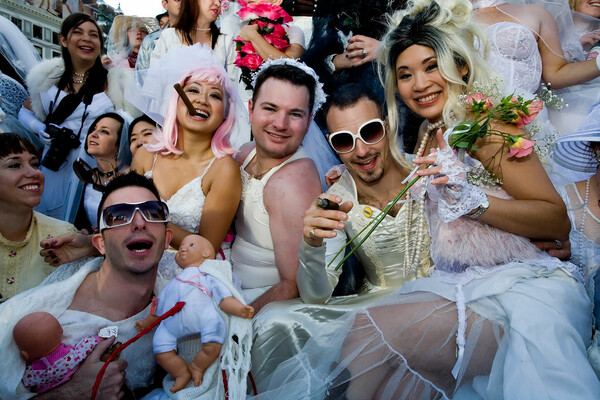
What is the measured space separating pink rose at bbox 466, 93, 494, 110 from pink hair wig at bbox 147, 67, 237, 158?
1.61 m

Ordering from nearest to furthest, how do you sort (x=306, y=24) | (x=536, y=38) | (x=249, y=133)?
(x=536, y=38)
(x=249, y=133)
(x=306, y=24)

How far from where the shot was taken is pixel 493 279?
2.16 metres

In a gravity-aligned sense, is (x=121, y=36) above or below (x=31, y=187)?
above

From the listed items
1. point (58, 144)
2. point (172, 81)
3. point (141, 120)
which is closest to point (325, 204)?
point (172, 81)

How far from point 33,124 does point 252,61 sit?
7.62 ft

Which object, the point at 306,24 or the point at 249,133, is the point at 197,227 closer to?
the point at 249,133

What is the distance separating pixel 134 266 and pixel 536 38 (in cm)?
294

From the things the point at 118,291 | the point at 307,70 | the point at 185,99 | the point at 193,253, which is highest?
the point at 307,70

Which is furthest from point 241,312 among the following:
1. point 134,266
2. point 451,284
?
point 451,284

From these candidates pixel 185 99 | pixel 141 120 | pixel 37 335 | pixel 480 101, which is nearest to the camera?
pixel 37 335

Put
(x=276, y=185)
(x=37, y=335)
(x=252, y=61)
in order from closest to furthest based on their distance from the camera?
(x=37, y=335)
(x=276, y=185)
(x=252, y=61)

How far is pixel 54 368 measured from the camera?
208 centimetres

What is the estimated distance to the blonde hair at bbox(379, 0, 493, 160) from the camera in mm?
2576

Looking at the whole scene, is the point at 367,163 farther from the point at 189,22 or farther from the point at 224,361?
the point at 189,22
